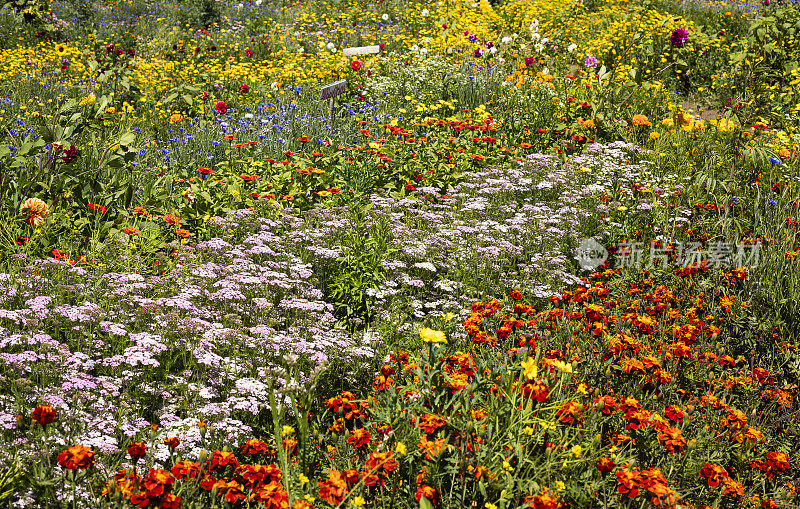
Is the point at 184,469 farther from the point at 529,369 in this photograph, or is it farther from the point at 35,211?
the point at 35,211

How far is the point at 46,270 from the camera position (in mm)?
3123

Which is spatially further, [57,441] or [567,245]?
[567,245]

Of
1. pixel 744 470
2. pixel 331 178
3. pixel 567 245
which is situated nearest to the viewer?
pixel 744 470

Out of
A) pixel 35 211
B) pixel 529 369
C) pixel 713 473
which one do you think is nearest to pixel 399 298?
pixel 529 369

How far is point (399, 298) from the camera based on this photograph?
363cm

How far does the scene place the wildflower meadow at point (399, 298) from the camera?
2.17m

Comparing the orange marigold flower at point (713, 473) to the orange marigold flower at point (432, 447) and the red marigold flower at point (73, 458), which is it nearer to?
the orange marigold flower at point (432, 447)

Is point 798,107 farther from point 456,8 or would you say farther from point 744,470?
point 456,8

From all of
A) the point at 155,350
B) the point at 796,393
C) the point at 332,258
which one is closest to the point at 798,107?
the point at 796,393

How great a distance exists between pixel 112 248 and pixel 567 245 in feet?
10.1

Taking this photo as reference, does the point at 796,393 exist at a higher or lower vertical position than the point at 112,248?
lower

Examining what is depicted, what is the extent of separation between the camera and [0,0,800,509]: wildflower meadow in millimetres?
2172

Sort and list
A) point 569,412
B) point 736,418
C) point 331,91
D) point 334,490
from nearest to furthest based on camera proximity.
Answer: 1. point 334,490
2. point 569,412
3. point 736,418
4. point 331,91

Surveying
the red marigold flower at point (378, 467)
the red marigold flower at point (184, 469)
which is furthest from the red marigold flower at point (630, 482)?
the red marigold flower at point (184, 469)
